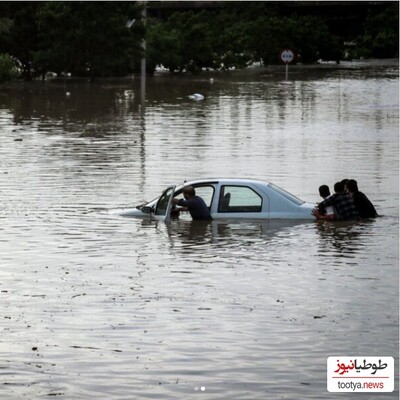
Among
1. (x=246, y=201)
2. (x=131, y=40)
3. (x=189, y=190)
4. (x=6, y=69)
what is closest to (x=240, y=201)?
(x=246, y=201)

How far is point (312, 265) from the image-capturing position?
826 inches

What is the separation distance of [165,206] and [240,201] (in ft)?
4.35

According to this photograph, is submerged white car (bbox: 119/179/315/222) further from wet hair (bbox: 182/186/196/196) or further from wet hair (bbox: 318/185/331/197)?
wet hair (bbox: 318/185/331/197)

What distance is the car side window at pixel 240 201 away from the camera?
25.0 meters

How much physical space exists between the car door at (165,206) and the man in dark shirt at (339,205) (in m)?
2.50

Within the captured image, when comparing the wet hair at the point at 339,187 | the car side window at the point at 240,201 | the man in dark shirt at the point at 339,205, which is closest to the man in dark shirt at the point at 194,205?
the car side window at the point at 240,201

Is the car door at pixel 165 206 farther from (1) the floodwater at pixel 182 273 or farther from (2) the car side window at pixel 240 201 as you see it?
(2) the car side window at pixel 240 201

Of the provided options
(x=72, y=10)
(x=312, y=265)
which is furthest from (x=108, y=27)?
(x=312, y=265)

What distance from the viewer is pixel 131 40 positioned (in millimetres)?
78625

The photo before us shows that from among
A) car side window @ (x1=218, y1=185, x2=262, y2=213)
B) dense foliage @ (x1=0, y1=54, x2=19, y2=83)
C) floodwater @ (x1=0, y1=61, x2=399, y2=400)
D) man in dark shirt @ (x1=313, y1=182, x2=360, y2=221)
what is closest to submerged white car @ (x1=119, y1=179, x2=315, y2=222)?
car side window @ (x1=218, y1=185, x2=262, y2=213)

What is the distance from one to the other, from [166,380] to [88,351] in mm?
1440

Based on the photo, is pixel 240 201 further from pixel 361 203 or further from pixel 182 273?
pixel 182 273

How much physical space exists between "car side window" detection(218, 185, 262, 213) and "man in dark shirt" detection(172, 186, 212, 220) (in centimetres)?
45

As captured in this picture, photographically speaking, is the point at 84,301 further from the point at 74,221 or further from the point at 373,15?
the point at 373,15
